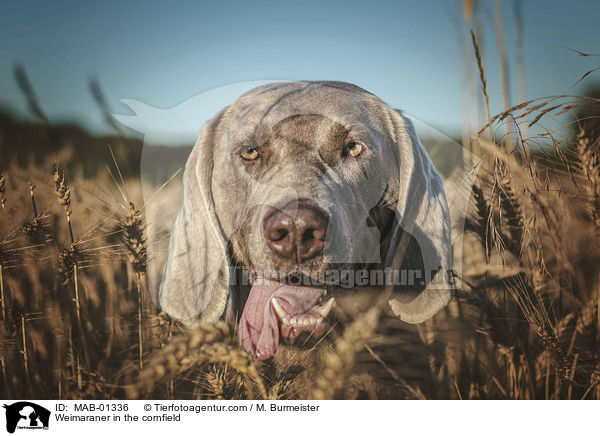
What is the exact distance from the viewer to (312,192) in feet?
6.72

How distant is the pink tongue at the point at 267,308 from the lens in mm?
2174

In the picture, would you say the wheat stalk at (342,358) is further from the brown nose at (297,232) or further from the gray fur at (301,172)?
the brown nose at (297,232)

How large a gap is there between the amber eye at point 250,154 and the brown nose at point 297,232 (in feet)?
1.56

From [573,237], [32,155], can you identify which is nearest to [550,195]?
[573,237]

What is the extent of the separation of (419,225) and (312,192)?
2.49 ft

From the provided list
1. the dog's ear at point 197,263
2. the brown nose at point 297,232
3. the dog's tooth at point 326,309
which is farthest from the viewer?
the dog's ear at point 197,263

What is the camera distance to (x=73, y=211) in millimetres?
2428

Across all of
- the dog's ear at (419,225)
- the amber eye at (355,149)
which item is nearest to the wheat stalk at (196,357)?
the dog's ear at (419,225)

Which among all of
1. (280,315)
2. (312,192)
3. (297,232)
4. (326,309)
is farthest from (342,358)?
(312,192)

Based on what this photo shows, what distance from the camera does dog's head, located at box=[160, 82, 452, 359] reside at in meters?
2.18

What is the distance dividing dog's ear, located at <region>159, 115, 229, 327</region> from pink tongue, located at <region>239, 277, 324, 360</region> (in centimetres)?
24

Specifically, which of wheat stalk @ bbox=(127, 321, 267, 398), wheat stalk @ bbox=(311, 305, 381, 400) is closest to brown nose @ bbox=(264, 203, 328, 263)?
wheat stalk @ bbox=(311, 305, 381, 400)
